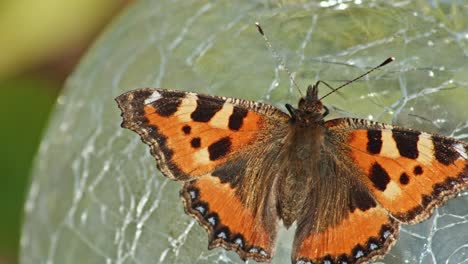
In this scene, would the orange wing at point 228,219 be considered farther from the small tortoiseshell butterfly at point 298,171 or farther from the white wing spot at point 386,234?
the white wing spot at point 386,234

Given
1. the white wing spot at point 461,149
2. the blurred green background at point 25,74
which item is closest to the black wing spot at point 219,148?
the white wing spot at point 461,149

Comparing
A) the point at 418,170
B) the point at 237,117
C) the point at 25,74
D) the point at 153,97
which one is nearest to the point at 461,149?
the point at 418,170

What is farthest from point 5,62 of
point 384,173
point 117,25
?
point 384,173

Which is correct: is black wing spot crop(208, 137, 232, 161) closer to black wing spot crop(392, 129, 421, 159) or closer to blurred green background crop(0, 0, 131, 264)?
black wing spot crop(392, 129, 421, 159)

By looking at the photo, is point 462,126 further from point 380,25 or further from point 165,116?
point 165,116

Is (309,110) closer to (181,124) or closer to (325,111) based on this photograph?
(325,111)

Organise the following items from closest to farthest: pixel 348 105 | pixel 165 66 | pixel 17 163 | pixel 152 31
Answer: pixel 348 105 < pixel 165 66 < pixel 152 31 < pixel 17 163
